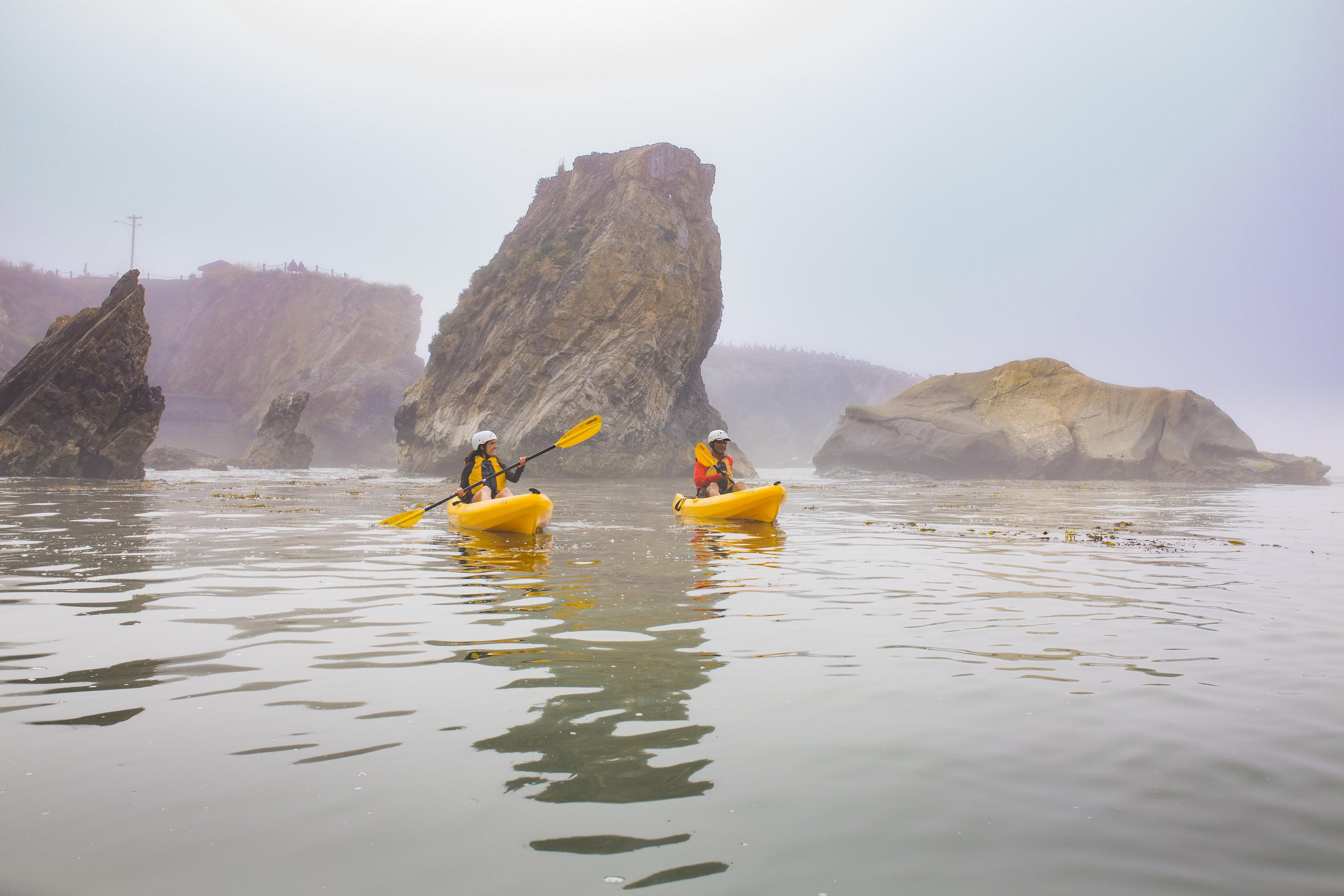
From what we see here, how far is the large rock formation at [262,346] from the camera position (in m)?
67.1

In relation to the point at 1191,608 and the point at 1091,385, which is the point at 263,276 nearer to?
the point at 1091,385

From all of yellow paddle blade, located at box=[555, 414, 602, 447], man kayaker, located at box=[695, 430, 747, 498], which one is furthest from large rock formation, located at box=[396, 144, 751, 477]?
yellow paddle blade, located at box=[555, 414, 602, 447]

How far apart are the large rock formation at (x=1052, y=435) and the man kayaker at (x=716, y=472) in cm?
3035

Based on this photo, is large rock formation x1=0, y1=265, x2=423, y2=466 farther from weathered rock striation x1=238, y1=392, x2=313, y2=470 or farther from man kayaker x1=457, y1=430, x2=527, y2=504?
man kayaker x1=457, y1=430, x2=527, y2=504

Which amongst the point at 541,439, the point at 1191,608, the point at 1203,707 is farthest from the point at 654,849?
the point at 541,439

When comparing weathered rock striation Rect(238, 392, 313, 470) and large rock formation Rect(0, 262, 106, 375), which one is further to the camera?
large rock formation Rect(0, 262, 106, 375)

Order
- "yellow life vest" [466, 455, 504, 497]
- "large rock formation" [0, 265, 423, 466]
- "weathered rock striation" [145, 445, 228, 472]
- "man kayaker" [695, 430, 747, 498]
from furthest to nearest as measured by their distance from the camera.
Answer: "large rock formation" [0, 265, 423, 466]
"weathered rock striation" [145, 445, 228, 472]
"man kayaker" [695, 430, 747, 498]
"yellow life vest" [466, 455, 504, 497]

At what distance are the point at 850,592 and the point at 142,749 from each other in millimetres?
4689

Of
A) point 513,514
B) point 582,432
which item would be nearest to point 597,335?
point 582,432

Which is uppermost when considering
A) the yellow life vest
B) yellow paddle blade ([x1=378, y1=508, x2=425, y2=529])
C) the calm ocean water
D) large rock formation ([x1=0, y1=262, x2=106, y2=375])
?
large rock formation ([x1=0, y1=262, x2=106, y2=375])

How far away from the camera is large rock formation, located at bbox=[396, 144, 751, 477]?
117ft

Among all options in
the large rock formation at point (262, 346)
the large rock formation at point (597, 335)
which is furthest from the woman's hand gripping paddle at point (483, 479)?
the large rock formation at point (262, 346)

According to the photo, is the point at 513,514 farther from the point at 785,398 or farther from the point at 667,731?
the point at 785,398

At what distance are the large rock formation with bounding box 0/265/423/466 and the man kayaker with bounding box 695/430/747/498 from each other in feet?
182
